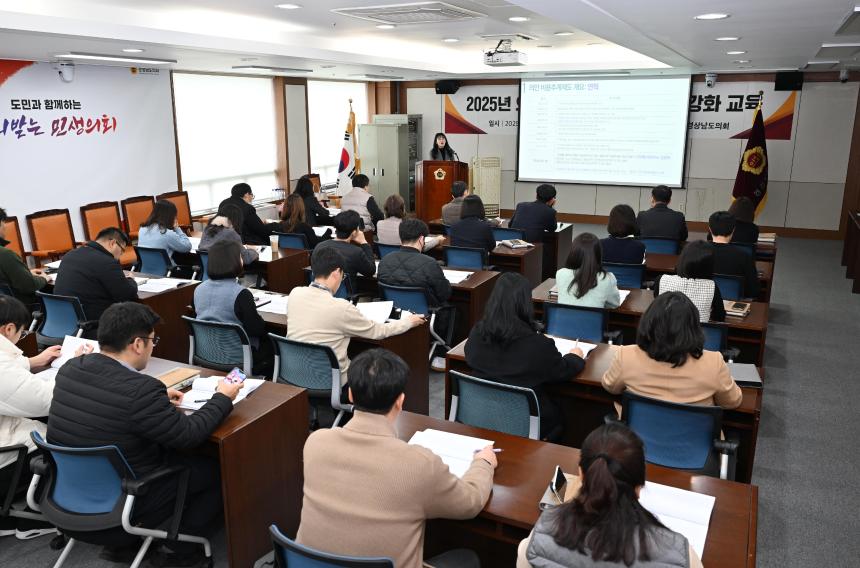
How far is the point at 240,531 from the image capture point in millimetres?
2840

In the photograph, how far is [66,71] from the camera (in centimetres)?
758

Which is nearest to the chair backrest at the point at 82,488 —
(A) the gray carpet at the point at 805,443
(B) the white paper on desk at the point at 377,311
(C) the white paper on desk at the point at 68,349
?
(A) the gray carpet at the point at 805,443

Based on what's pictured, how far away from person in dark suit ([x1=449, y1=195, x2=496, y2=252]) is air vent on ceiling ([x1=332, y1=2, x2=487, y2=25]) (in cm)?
178

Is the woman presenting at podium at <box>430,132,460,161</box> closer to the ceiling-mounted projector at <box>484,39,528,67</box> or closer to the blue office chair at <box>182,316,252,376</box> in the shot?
the ceiling-mounted projector at <box>484,39,528,67</box>

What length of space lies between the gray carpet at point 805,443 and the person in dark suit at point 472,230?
1755mm

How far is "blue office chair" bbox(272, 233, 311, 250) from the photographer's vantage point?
6.91 m

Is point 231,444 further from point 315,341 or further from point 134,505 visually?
point 315,341

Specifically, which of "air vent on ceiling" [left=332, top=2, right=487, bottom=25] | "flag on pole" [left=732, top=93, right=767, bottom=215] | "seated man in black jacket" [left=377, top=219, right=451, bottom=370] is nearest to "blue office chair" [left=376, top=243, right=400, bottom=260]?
"seated man in black jacket" [left=377, top=219, right=451, bottom=370]

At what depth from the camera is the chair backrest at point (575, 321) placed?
4.31m

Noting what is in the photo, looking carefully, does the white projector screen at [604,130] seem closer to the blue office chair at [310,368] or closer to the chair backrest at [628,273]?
the chair backrest at [628,273]

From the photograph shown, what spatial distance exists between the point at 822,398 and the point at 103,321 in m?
4.97

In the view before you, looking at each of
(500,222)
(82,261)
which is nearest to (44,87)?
(82,261)

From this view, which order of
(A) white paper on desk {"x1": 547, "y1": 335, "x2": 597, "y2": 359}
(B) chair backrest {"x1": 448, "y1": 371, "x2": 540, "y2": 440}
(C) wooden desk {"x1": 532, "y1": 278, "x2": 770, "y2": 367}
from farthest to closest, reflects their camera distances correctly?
(C) wooden desk {"x1": 532, "y1": 278, "x2": 770, "y2": 367} → (A) white paper on desk {"x1": 547, "y1": 335, "x2": 597, "y2": 359} → (B) chair backrest {"x1": 448, "y1": 371, "x2": 540, "y2": 440}

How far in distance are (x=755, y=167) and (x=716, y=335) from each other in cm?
781
